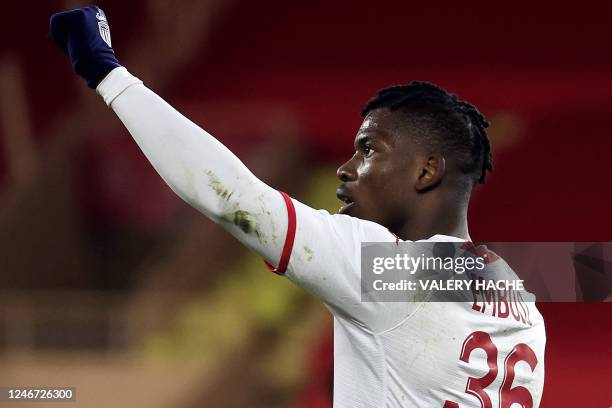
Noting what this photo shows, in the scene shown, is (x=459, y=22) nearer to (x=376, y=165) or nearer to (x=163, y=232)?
(x=163, y=232)

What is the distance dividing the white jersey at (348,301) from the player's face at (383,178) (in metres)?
0.12

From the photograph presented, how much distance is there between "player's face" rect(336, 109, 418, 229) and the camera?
1301 mm

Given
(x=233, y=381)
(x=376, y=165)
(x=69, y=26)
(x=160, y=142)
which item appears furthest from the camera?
(x=233, y=381)

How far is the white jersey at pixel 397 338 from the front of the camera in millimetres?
1105

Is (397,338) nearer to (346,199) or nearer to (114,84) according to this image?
(346,199)

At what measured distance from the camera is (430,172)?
4.30 feet

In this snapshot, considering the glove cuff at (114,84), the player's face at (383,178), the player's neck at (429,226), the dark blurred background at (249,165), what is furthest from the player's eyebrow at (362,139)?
the dark blurred background at (249,165)

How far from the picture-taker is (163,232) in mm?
5195

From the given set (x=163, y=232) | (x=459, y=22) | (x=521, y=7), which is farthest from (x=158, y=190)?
(x=521, y=7)

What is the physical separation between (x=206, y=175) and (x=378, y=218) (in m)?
0.35

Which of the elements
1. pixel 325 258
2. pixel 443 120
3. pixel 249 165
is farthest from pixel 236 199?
pixel 249 165

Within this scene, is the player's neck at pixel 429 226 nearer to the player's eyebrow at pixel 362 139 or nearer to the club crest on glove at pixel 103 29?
the player's eyebrow at pixel 362 139

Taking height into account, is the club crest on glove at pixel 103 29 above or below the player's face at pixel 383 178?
above

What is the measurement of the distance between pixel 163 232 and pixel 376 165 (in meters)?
4.02
